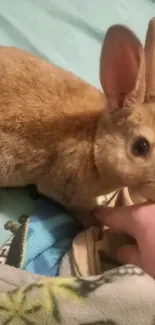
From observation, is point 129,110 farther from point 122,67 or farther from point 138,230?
point 138,230

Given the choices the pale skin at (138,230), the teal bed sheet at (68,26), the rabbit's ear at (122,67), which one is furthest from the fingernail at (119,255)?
the teal bed sheet at (68,26)

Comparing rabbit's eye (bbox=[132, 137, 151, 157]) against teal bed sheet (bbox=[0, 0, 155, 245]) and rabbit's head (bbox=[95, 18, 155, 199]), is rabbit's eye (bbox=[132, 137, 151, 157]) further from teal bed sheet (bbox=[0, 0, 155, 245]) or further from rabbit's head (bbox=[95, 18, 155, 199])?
teal bed sheet (bbox=[0, 0, 155, 245])

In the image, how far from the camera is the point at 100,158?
3.28ft

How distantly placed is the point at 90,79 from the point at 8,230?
45 cm

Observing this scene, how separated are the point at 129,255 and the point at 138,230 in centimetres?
5

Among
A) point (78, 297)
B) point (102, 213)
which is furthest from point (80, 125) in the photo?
point (78, 297)

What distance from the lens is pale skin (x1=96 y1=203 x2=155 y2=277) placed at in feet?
3.03

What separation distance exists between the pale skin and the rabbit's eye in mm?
99

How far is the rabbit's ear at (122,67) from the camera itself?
901mm

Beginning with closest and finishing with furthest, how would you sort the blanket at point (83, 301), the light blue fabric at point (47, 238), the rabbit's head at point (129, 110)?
the blanket at point (83, 301), the rabbit's head at point (129, 110), the light blue fabric at point (47, 238)

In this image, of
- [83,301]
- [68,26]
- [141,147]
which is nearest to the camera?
[83,301]

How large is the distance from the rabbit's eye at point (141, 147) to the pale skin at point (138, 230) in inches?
3.9

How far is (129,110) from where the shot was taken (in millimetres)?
954

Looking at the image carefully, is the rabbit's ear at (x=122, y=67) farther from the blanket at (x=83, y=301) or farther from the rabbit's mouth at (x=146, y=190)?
the blanket at (x=83, y=301)
